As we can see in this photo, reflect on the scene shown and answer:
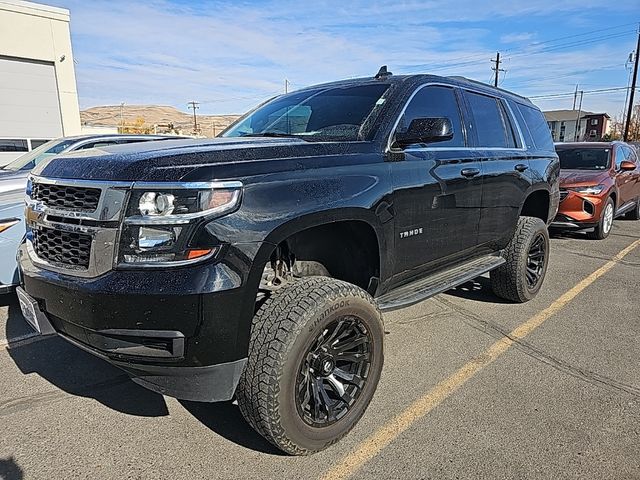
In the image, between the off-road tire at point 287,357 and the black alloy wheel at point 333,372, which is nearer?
the off-road tire at point 287,357

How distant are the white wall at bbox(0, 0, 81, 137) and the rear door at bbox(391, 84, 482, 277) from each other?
66.1ft

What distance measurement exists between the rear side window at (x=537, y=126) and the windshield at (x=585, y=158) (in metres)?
4.46

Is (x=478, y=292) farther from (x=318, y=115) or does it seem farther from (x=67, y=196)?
(x=67, y=196)

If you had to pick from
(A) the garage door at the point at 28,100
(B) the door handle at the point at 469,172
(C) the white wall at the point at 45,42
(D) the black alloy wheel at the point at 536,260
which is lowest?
(D) the black alloy wheel at the point at 536,260

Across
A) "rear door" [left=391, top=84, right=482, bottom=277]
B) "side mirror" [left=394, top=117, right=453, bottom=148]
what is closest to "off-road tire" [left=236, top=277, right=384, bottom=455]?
"rear door" [left=391, top=84, right=482, bottom=277]

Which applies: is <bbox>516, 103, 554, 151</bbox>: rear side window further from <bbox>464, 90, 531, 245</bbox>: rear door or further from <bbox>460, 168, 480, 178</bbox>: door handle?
<bbox>460, 168, 480, 178</bbox>: door handle

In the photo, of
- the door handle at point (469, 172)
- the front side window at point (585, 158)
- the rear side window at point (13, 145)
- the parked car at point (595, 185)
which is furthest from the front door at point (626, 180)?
the rear side window at point (13, 145)

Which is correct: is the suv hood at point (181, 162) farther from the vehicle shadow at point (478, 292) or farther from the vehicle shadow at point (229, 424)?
the vehicle shadow at point (478, 292)

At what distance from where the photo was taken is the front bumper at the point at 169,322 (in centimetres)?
208

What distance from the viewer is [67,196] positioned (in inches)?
94.5

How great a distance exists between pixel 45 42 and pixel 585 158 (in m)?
19.8

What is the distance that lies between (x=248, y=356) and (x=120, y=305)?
636mm

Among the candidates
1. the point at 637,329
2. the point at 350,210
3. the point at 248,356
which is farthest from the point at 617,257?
the point at 248,356

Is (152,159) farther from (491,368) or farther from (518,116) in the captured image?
(518,116)
